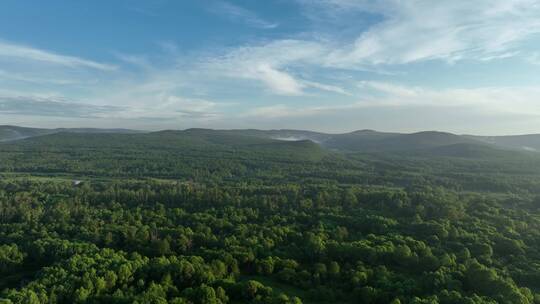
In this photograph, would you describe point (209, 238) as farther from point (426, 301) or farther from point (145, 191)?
point (145, 191)

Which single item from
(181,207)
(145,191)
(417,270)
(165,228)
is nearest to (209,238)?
(165,228)

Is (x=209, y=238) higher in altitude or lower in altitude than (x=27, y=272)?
higher

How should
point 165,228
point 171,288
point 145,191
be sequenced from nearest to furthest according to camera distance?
point 171,288 < point 165,228 < point 145,191

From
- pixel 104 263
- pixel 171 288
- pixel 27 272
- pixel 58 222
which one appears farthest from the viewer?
pixel 58 222

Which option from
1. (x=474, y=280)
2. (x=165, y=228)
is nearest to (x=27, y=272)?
(x=165, y=228)

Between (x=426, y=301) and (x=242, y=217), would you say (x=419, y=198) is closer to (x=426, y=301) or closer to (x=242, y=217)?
(x=242, y=217)

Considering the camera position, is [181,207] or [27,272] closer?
[27,272]

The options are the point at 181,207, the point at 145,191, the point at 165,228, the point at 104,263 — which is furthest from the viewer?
the point at 145,191

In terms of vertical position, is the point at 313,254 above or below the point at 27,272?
above

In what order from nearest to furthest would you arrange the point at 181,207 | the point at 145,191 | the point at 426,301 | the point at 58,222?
1. the point at 426,301
2. the point at 58,222
3. the point at 181,207
4. the point at 145,191
